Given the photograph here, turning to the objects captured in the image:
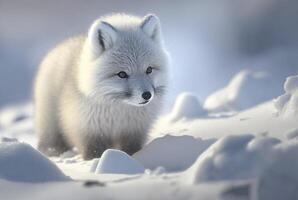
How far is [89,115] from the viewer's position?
467 centimetres

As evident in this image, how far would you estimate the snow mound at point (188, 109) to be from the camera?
652 centimetres

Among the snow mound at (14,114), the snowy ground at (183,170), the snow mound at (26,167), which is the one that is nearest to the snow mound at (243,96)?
the snowy ground at (183,170)

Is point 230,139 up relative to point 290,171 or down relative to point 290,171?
up

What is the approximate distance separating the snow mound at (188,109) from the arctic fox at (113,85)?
5.52 ft

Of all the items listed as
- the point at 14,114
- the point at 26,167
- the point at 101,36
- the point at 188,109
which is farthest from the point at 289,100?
the point at 14,114

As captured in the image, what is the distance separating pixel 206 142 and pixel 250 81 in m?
5.13

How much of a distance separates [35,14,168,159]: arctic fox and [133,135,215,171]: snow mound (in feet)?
1.06

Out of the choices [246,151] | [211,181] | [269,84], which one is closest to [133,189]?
[211,181]

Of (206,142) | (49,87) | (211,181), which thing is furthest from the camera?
(49,87)

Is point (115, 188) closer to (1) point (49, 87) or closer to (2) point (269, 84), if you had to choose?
(1) point (49, 87)

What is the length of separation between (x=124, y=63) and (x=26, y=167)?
Result: 55.8 inches

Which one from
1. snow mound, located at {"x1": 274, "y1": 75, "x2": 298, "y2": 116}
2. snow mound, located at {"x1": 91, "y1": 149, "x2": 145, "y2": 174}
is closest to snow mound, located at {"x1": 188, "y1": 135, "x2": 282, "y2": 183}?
snow mound, located at {"x1": 91, "y1": 149, "x2": 145, "y2": 174}

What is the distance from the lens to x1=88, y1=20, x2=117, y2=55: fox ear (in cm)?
449

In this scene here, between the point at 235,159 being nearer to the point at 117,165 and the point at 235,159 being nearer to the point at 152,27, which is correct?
the point at 117,165
